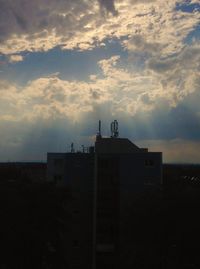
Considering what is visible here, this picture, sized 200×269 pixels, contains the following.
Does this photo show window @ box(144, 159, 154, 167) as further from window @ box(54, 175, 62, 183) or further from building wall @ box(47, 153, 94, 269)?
window @ box(54, 175, 62, 183)

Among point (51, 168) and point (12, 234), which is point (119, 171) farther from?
point (12, 234)

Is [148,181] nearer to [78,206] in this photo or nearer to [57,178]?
[78,206]

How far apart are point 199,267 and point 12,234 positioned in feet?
52.0

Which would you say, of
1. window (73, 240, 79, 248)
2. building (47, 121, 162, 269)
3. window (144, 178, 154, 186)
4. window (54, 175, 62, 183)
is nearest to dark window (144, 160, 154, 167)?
building (47, 121, 162, 269)

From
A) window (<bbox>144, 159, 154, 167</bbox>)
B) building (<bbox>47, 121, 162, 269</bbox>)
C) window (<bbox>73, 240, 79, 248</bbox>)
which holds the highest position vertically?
window (<bbox>144, 159, 154, 167</bbox>)

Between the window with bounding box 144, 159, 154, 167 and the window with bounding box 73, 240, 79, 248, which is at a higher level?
the window with bounding box 144, 159, 154, 167

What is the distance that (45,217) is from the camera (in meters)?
42.4

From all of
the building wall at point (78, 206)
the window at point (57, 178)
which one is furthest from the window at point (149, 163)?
the window at point (57, 178)

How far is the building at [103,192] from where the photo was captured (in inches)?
2185

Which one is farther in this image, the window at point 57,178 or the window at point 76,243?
the window at point 57,178

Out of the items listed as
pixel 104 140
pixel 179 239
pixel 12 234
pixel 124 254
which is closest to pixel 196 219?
pixel 179 239

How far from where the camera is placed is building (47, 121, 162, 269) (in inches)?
2185

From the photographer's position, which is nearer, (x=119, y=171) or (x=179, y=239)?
Answer: (x=179, y=239)

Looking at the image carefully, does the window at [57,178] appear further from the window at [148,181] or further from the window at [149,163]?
the window at [149,163]
